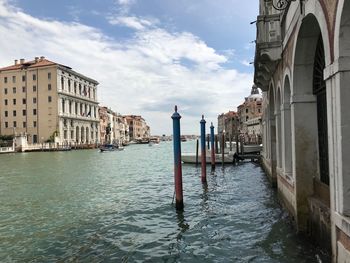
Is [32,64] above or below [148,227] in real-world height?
above

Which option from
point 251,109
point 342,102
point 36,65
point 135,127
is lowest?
point 342,102

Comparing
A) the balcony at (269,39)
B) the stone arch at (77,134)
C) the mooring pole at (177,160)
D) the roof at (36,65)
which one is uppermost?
the roof at (36,65)

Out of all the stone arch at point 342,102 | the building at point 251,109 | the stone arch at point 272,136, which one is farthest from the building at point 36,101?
the stone arch at point 342,102

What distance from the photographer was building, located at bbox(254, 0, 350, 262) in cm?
379

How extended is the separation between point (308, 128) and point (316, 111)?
322 millimetres

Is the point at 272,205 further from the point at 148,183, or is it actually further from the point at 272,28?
the point at 148,183

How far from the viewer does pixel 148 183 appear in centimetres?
1557

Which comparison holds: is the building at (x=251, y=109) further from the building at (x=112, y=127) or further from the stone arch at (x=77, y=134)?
the stone arch at (x=77, y=134)

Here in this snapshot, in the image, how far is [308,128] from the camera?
6.17m

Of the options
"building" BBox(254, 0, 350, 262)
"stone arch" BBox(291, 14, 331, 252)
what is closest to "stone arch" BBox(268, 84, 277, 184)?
"building" BBox(254, 0, 350, 262)

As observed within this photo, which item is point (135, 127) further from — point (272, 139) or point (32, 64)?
point (272, 139)

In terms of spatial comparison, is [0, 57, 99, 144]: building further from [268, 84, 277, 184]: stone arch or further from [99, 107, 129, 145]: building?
[268, 84, 277, 184]: stone arch

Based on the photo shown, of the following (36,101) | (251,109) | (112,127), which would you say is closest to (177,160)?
(36,101)

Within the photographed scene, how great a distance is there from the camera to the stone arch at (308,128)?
592cm
